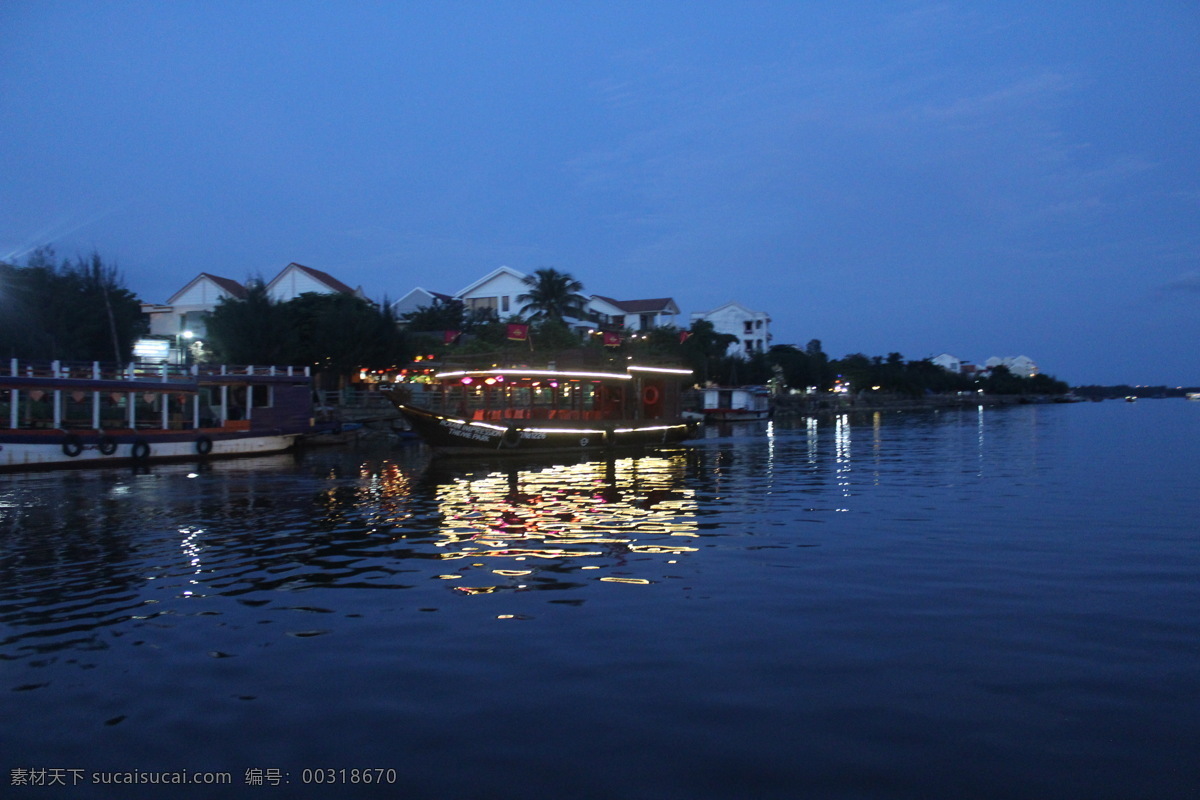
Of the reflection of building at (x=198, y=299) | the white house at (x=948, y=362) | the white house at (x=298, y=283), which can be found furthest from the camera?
the white house at (x=948, y=362)

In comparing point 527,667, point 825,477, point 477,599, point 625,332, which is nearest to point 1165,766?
point 527,667

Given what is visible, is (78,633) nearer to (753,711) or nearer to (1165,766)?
(753,711)

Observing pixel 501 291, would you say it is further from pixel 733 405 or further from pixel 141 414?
pixel 141 414

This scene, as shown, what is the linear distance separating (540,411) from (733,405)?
138ft

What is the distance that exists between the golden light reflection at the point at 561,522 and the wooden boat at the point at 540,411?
5.09 m

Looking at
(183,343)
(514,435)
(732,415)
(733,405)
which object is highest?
(183,343)

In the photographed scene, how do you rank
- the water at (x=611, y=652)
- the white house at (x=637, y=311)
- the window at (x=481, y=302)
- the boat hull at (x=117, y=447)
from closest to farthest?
the water at (x=611, y=652), the boat hull at (x=117, y=447), the window at (x=481, y=302), the white house at (x=637, y=311)

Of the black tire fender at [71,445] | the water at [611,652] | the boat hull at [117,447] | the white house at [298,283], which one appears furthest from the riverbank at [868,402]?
the water at [611,652]

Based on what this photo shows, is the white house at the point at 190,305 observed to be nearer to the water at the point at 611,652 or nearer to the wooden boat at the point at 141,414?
the wooden boat at the point at 141,414

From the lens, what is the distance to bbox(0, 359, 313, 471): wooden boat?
88.9 feet

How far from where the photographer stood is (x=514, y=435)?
29484 millimetres

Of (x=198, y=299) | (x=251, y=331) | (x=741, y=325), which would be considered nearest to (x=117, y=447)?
(x=251, y=331)

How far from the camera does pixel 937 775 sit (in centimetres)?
516

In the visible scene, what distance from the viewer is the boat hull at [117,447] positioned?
26.5m
